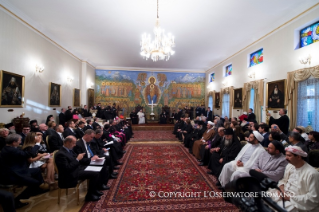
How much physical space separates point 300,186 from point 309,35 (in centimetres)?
666

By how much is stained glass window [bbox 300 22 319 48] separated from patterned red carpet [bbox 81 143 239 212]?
20.9 ft

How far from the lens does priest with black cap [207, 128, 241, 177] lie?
14.7ft

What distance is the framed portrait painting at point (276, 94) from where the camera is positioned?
23.4 feet

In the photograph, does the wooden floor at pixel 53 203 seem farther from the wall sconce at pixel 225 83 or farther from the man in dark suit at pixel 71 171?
the wall sconce at pixel 225 83

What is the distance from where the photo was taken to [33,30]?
24.4ft

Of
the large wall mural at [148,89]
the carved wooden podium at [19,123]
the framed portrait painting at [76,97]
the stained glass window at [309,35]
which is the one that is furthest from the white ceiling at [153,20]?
the large wall mural at [148,89]

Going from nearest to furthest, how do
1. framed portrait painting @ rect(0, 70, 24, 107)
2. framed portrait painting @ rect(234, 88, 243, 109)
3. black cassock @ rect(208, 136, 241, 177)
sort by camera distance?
black cassock @ rect(208, 136, 241, 177) < framed portrait painting @ rect(0, 70, 24, 107) < framed portrait painting @ rect(234, 88, 243, 109)

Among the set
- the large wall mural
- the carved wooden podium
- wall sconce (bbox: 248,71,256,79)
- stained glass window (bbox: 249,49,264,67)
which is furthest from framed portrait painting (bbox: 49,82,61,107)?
stained glass window (bbox: 249,49,264,67)

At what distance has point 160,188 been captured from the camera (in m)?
4.07

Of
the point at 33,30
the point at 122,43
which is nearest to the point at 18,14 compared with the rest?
the point at 33,30

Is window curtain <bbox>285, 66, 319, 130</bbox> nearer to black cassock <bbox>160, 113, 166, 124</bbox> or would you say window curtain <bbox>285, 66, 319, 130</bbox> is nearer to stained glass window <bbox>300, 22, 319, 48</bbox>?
stained glass window <bbox>300, 22, 319, 48</bbox>

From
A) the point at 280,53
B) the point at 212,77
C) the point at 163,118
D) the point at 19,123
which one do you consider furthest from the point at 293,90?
the point at 19,123

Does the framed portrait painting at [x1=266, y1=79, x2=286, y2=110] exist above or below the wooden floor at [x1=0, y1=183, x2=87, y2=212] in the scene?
above

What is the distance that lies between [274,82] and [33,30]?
11454mm
